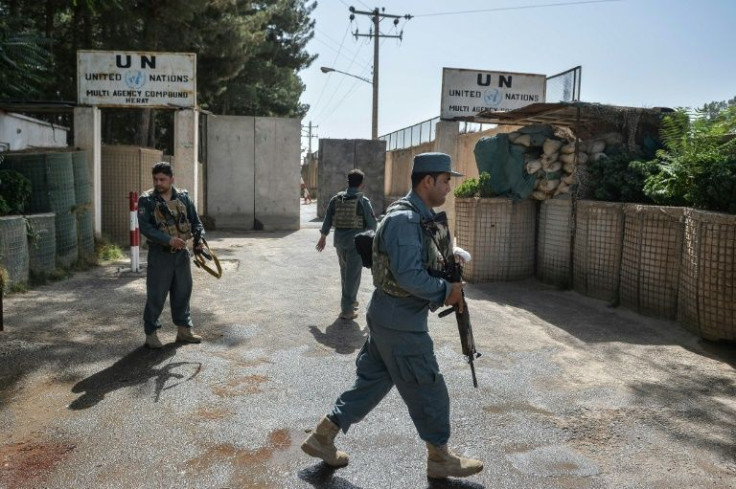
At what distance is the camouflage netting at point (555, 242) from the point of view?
8.80 metres

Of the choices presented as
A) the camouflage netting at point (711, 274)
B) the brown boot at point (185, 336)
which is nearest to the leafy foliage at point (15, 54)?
the brown boot at point (185, 336)

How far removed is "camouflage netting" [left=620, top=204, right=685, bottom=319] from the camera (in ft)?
22.0

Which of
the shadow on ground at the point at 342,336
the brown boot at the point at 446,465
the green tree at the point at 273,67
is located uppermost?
the green tree at the point at 273,67

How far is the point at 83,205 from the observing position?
34.6 ft

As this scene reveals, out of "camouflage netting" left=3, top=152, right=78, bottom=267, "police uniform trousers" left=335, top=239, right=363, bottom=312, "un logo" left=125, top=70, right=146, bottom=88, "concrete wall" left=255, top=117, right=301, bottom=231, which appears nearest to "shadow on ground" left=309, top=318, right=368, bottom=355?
"police uniform trousers" left=335, top=239, right=363, bottom=312

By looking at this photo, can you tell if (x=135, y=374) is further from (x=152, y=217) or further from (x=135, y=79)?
(x=135, y=79)

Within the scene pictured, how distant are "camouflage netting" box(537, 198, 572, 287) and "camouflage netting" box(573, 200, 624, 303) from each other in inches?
9.5

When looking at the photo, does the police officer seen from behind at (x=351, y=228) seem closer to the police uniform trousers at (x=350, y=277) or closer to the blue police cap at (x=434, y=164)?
the police uniform trousers at (x=350, y=277)

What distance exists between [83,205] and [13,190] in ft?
5.78

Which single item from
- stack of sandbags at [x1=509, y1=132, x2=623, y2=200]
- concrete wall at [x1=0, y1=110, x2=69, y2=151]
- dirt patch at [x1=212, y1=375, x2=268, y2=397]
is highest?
concrete wall at [x1=0, y1=110, x2=69, y2=151]

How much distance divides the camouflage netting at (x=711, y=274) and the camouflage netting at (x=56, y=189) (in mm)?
8416

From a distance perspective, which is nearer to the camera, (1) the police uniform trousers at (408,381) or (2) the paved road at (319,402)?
(1) the police uniform trousers at (408,381)

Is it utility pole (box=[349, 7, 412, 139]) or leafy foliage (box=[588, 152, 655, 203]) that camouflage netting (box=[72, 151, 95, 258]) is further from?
utility pole (box=[349, 7, 412, 139])

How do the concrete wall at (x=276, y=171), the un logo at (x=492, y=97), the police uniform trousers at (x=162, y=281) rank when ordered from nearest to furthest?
the police uniform trousers at (x=162, y=281), the un logo at (x=492, y=97), the concrete wall at (x=276, y=171)
